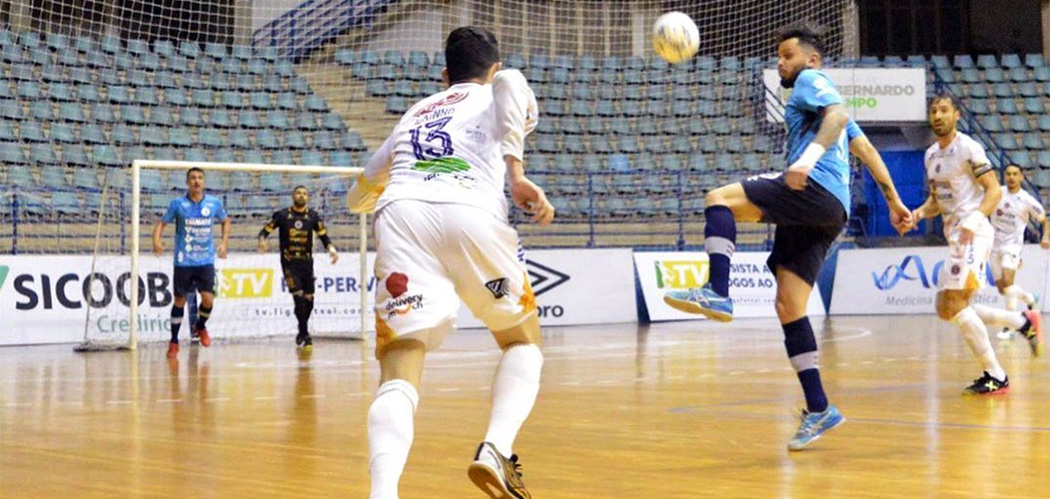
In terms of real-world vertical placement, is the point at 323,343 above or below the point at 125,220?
below

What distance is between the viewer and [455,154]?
4.73 meters

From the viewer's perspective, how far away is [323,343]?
17953mm

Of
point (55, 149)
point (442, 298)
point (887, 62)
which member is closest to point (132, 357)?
point (55, 149)

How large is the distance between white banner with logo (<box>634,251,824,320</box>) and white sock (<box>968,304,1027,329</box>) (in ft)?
35.2

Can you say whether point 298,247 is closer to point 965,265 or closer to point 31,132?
point 31,132

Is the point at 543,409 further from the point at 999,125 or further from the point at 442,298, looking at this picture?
the point at 999,125

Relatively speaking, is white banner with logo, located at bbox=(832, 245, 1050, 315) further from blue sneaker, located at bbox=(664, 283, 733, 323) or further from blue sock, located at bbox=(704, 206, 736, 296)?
blue sneaker, located at bbox=(664, 283, 733, 323)

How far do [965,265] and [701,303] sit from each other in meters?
4.01

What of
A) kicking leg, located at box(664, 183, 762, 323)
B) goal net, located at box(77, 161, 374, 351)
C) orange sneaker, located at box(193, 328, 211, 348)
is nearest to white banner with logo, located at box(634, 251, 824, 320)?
goal net, located at box(77, 161, 374, 351)

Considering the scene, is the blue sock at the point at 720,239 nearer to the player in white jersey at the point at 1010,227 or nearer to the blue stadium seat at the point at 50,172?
the player in white jersey at the point at 1010,227

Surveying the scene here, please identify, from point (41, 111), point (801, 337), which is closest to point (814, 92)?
point (801, 337)

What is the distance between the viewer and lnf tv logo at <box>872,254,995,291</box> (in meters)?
23.9

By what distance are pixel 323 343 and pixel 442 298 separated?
44.8 feet

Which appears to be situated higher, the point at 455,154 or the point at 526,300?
the point at 455,154
